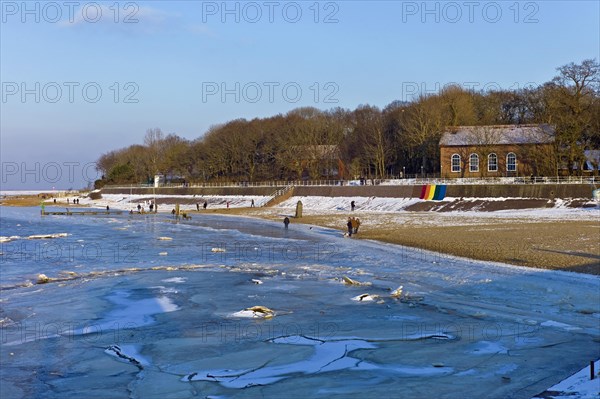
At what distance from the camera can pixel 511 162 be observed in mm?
71375

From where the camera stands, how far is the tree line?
62.8 m

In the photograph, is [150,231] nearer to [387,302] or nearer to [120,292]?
[120,292]

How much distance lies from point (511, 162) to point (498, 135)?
3.62m

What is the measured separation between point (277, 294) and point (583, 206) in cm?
3584

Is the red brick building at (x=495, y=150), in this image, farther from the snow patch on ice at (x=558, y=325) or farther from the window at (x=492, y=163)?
the snow patch on ice at (x=558, y=325)

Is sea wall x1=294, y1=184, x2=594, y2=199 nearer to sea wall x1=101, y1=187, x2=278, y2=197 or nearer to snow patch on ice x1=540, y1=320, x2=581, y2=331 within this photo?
sea wall x1=101, y1=187, x2=278, y2=197

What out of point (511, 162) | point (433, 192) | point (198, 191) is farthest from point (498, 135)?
point (198, 191)

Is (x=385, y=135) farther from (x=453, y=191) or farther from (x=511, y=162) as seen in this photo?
(x=453, y=191)

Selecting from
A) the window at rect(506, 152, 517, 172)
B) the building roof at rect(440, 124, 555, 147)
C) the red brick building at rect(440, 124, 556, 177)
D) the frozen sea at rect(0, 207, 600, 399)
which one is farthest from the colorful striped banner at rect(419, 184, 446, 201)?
the frozen sea at rect(0, 207, 600, 399)

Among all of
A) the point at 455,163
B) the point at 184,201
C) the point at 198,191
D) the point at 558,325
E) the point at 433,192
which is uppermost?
the point at 455,163

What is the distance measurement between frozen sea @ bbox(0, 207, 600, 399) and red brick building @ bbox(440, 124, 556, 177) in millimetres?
47446

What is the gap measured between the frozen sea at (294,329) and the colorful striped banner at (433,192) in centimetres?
3440

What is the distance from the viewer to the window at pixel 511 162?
233ft

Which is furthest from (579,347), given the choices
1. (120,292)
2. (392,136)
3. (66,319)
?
(392,136)
